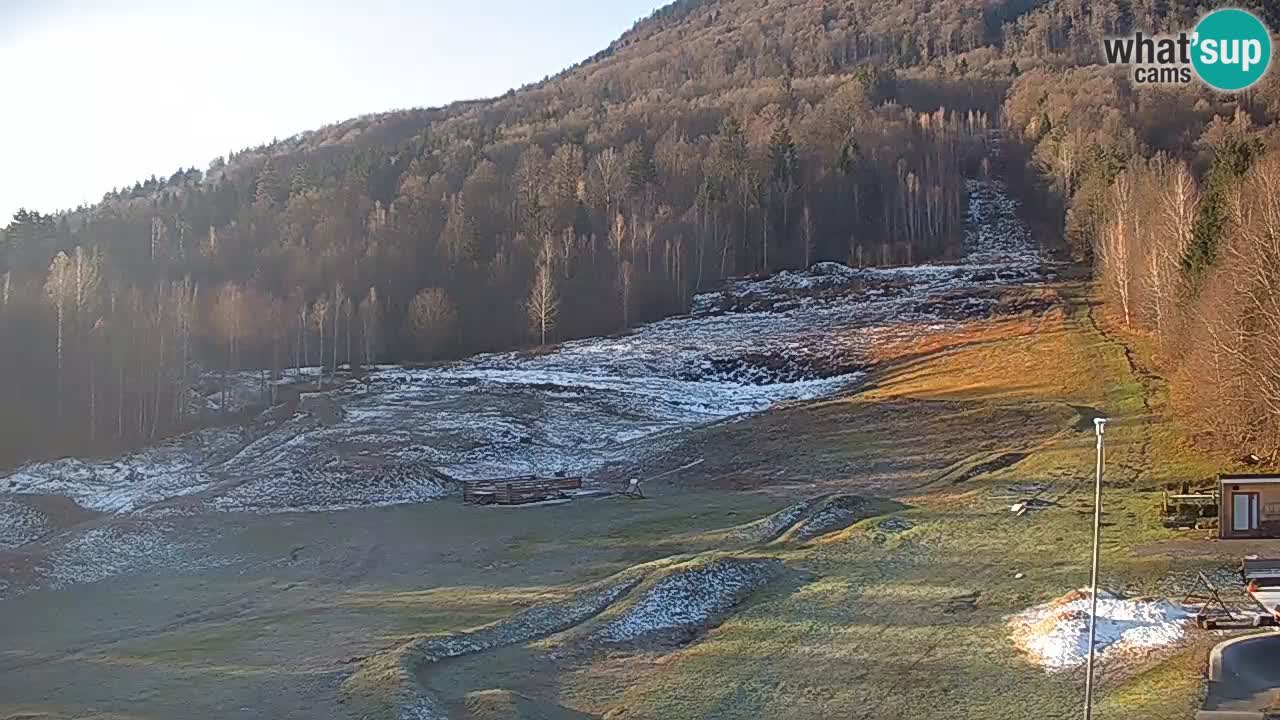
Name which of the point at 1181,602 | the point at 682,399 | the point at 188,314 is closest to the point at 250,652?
the point at 1181,602

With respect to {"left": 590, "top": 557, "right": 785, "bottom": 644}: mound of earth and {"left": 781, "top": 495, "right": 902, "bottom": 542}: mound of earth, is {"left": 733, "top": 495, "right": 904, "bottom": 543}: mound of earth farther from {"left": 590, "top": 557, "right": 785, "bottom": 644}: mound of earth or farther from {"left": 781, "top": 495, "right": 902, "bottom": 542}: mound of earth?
{"left": 590, "top": 557, "right": 785, "bottom": 644}: mound of earth

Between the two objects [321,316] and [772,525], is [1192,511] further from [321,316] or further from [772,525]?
[321,316]

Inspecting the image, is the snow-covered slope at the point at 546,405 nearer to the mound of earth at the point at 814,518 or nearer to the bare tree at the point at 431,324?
the bare tree at the point at 431,324

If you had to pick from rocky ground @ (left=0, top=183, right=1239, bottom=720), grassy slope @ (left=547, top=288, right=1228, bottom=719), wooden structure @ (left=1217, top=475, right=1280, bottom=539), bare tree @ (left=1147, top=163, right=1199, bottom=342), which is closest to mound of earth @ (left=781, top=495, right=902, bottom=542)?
rocky ground @ (left=0, top=183, right=1239, bottom=720)

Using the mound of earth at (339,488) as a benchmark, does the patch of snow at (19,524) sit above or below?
below

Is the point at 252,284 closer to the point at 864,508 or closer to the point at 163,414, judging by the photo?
the point at 163,414

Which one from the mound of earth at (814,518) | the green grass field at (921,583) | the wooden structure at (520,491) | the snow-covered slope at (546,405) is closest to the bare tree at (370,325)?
the snow-covered slope at (546,405)

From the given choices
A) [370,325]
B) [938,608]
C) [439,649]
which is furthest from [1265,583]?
[370,325]
